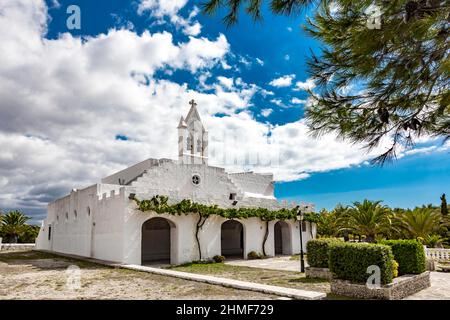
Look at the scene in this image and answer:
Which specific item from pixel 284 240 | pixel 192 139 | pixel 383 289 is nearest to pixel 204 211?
pixel 192 139

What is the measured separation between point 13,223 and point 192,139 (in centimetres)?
2663

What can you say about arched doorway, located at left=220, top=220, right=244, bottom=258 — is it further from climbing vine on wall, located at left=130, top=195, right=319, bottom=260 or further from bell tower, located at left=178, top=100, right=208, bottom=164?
bell tower, located at left=178, top=100, right=208, bottom=164

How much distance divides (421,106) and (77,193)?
22532 mm

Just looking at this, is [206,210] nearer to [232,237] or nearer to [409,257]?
[232,237]

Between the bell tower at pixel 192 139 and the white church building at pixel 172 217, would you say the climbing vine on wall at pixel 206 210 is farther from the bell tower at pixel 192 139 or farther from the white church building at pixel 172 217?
the bell tower at pixel 192 139

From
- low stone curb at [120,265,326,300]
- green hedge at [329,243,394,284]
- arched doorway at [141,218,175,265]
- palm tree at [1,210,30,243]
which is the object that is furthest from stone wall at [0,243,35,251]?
green hedge at [329,243,394,284]

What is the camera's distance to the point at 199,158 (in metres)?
22.4

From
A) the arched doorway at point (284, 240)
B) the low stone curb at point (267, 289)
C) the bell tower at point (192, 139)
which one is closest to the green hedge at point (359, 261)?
the low stone curb at point (267, 289)

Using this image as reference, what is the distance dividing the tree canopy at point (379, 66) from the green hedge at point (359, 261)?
345cm

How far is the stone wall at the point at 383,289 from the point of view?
8.74 m

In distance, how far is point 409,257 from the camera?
36.2 ft

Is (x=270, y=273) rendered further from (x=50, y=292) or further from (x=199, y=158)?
(x=199, y=158)

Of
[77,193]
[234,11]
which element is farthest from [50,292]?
[77,193]
